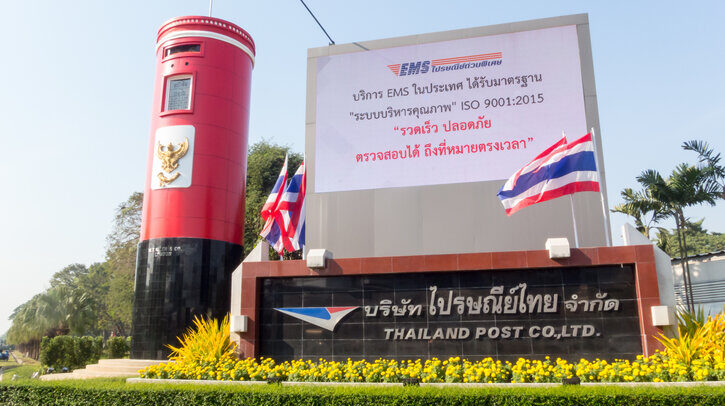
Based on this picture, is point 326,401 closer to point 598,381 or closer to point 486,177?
point 598,381

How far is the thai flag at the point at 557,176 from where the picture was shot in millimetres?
15141

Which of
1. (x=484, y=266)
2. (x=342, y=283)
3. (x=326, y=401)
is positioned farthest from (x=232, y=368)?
(x=484, y=266)

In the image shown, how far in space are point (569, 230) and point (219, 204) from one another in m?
14.6

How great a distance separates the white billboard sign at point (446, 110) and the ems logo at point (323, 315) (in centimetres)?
598

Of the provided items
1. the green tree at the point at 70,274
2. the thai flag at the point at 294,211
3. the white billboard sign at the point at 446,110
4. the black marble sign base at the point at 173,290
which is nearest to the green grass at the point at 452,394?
the thai flag at the point at 294,211

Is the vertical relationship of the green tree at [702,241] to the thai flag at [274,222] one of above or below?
above

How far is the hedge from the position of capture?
9.93 metres

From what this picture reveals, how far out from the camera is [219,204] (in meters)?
23.5

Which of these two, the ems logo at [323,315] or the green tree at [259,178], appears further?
the green tree at [259,178]

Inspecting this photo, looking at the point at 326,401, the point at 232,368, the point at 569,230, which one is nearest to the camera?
the point at 326,401

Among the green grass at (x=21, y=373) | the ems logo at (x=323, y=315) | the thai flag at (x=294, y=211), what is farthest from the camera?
the green grass at (x=21, y=373)

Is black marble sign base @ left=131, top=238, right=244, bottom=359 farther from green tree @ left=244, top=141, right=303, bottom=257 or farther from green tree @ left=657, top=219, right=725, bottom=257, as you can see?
green tree @ left=657, top=219, right=725, bottom=257

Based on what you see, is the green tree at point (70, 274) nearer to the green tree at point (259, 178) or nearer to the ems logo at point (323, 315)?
the green tree at point (259, 178)

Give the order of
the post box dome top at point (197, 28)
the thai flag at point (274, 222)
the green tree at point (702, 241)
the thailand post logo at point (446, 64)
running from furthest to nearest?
the green tree at point (702, 241)
the post box dome top at point (197, 28)
the thailand post logo at point (446, 64)
the thai flag at point (274, 222)
